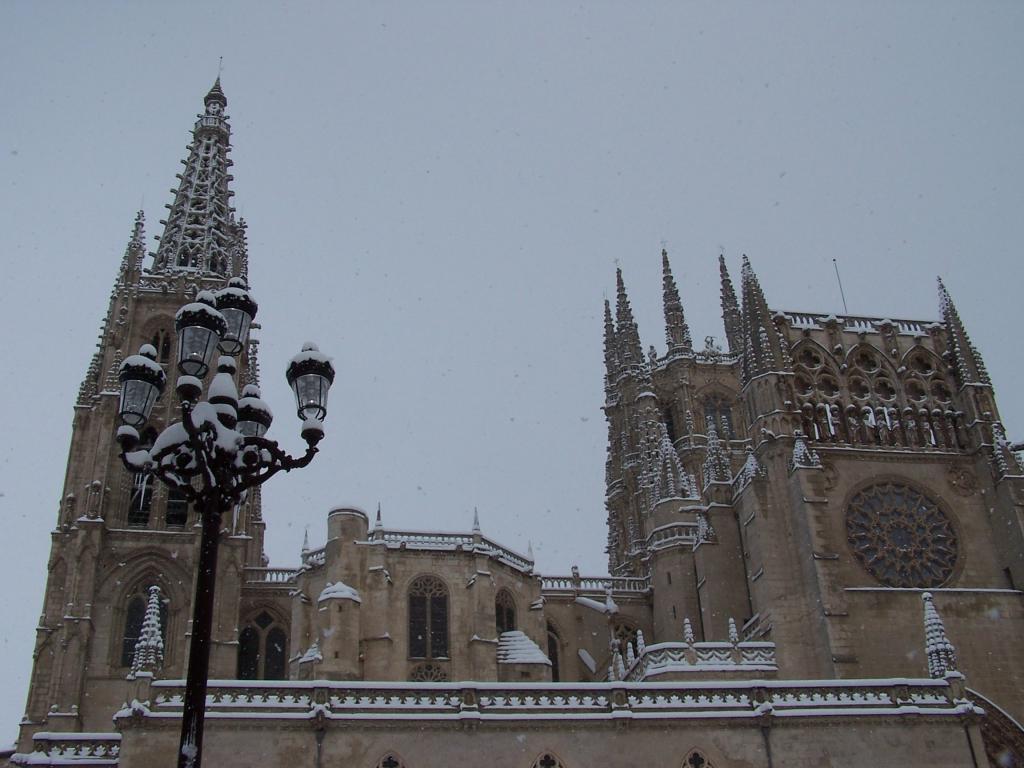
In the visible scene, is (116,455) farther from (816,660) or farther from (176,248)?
(816,660)

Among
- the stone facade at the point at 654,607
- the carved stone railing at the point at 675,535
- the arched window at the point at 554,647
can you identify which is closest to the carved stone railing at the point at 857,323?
the stone facade at the point at 654,607

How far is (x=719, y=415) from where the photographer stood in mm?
60750

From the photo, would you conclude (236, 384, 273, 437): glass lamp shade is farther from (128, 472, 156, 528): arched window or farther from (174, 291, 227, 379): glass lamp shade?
(128, 472, 156, 528): arched window

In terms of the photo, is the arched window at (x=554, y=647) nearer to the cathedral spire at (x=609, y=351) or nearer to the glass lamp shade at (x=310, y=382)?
the cathedral spire at (x=609, y=351)

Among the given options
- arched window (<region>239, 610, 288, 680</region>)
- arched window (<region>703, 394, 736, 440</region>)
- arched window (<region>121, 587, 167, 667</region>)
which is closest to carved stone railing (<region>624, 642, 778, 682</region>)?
arched window (<region>239, 610, 288, 680</region>)

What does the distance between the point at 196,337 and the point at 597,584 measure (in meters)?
35.6

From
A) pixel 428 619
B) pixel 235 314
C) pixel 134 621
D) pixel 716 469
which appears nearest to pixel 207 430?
pixel 235 314

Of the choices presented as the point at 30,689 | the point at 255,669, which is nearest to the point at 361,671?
the point at 255,669

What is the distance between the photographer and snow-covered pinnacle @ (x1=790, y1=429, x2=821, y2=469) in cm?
3641

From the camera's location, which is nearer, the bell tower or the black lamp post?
the black lamp post

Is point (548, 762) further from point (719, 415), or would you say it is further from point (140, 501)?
point (719, 415)

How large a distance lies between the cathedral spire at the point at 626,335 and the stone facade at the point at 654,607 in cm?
1741

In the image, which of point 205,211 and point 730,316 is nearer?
point 205,211

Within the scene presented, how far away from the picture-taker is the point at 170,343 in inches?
1925
